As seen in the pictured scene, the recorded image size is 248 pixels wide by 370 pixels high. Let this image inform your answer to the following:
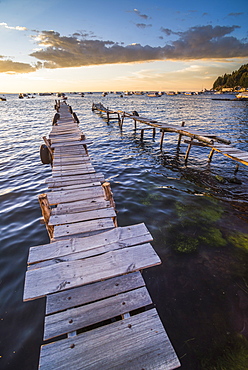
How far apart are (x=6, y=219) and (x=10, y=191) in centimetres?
254

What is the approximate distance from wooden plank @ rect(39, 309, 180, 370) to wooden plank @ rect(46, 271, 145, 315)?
0.43 metres

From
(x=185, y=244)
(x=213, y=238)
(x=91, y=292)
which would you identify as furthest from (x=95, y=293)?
(x=213, y=238)

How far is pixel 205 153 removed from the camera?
Result: 16109 mm

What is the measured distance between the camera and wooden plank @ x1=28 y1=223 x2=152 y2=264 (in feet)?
11.1

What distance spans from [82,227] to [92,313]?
1.90 m

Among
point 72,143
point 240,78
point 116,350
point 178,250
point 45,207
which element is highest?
point 240,78

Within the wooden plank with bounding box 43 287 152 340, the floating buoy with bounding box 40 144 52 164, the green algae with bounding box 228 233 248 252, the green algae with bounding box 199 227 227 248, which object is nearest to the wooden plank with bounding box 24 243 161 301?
the wooden plank with bounding box 43 287 152 340

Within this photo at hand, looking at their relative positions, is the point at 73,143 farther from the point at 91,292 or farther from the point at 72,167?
the point at 91,292

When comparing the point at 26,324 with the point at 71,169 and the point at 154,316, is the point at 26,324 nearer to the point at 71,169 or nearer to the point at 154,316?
the point at 154,316

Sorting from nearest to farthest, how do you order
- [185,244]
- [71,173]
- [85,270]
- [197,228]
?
[85,270] → [185,244] → [197,228] → [71,173]

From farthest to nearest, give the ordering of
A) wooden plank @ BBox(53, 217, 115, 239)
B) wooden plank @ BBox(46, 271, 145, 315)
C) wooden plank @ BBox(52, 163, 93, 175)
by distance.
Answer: wooden plank @ BBox(52, 163, 93, 175)
wooden plank @ BBox(53, 217, 115, 239)
wooden plank @ BBox(46, 271, 145, 315)

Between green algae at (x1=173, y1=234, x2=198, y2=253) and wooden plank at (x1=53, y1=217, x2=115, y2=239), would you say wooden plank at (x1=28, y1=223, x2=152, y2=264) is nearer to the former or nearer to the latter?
wooden plank at (x1=53, y1=217, x2=115, y2=239)

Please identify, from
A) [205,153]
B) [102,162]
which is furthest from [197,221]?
[205,153]

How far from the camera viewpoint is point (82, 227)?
418 cm
